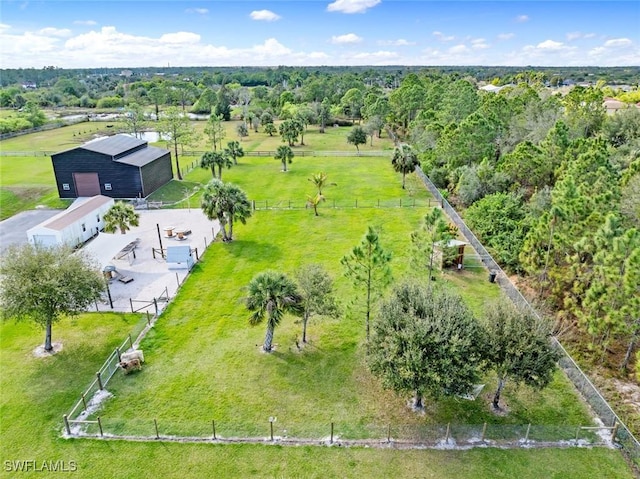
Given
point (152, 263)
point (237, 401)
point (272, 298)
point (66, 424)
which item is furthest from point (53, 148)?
point (237, 401)

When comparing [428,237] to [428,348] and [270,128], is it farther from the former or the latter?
[270,128]

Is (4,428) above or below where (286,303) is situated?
below

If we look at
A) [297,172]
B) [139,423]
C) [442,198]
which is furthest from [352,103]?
[139,423]

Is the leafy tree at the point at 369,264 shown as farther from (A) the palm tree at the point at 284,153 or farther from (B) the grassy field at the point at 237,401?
(A) the palm tree at the point at 284,153

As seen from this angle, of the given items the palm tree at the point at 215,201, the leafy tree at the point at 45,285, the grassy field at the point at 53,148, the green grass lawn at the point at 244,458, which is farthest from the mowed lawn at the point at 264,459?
the grassy field at the point at 53,148

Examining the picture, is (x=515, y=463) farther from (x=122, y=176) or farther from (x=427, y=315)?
(x=122, y=176)

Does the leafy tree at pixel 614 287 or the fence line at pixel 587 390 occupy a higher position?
the leafy tree at pixel 614 287
